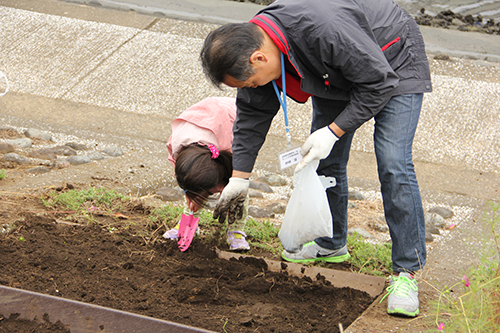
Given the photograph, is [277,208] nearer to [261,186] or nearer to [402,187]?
[261,186]

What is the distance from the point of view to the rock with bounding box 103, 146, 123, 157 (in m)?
3.76

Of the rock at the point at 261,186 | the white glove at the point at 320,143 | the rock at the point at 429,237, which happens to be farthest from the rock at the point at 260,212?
the white glove at the point at 320,143

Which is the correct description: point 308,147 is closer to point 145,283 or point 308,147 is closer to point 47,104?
point 145,283

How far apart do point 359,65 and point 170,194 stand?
72.9 inches

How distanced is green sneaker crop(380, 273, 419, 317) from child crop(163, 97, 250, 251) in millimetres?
873

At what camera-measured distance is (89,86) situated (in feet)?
15.8

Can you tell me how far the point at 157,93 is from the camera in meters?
4.71

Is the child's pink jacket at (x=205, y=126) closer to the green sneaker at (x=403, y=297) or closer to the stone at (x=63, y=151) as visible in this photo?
the green sneaker at (x=403, y=297)

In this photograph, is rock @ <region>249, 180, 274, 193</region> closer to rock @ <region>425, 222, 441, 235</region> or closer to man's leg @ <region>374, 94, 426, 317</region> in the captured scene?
rock @ <region>425, 222, 441, 235</region>

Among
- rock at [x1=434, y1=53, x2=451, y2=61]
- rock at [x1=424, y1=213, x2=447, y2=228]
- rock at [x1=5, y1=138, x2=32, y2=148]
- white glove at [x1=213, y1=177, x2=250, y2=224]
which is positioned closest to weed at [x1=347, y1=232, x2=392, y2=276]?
rock at [x1=424, y1=213, x2=447, y2=228]

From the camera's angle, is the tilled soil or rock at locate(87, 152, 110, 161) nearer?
the tilled soil

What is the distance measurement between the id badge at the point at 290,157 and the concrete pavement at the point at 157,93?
1127mm

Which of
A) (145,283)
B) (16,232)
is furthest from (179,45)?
(145,283)

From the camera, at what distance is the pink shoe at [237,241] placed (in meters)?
2.62
